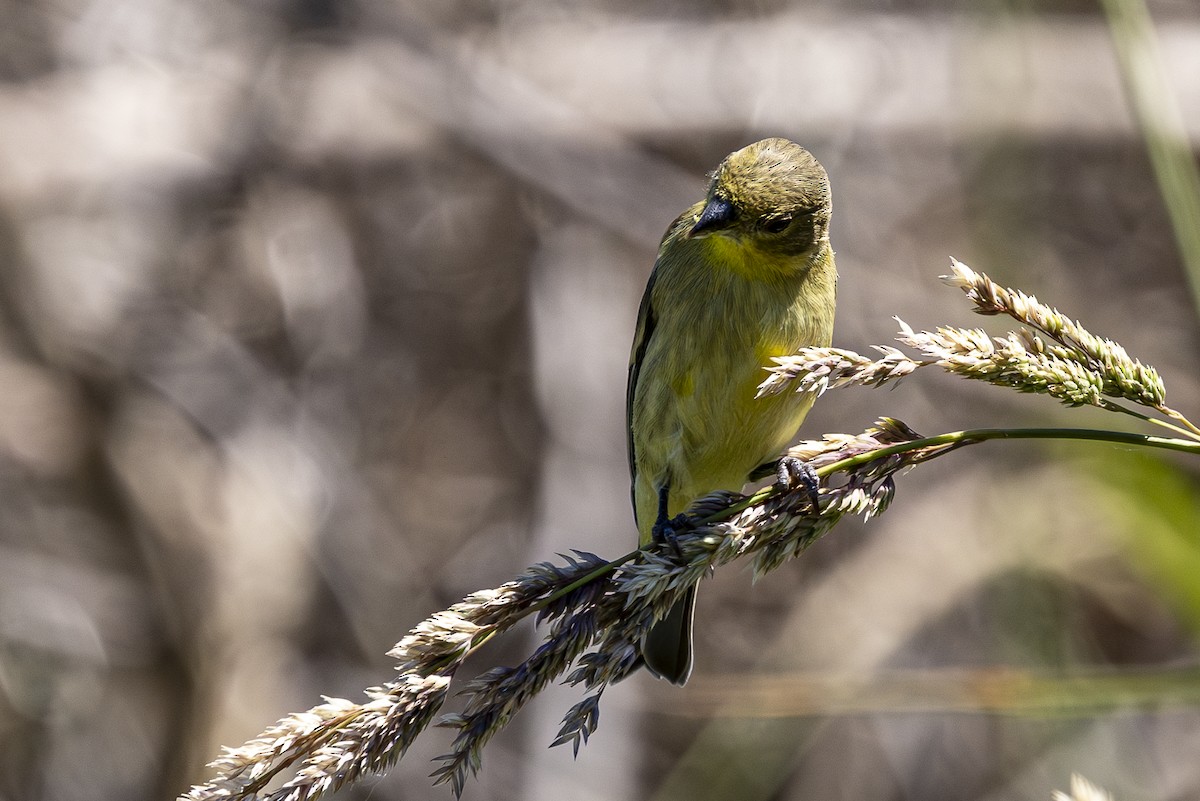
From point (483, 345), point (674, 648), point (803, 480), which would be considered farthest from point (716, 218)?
point (483, 345)

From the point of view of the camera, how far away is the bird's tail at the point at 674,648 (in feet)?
11.2

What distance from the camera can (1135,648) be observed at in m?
5.81

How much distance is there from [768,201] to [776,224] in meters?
0.07

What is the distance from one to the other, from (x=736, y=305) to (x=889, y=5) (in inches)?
168

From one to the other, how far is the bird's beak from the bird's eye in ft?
0.30

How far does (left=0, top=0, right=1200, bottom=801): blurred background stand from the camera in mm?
5594

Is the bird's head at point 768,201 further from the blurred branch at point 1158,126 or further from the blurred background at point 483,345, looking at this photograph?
the blurred background at point 483,345

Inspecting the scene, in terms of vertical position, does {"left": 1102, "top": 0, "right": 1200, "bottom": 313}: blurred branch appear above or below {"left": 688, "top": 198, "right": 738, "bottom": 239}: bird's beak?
below

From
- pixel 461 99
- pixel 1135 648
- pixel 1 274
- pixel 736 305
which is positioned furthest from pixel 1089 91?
pixel 1 274

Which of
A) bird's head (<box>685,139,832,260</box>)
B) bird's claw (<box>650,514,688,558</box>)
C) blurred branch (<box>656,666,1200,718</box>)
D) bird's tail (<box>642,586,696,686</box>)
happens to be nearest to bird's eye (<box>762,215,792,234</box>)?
bird's head (<box>685,139,832,260</box>)

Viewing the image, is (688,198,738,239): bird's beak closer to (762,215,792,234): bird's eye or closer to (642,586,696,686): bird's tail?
(762,215,792,234): bird's eye

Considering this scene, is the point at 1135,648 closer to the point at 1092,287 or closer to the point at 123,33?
the point at 1092,287

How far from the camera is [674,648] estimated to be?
3416 millimetres

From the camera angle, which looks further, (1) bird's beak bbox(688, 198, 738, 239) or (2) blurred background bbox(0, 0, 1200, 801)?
(2) blurred background bbox(0, 0, 1200, 801)
